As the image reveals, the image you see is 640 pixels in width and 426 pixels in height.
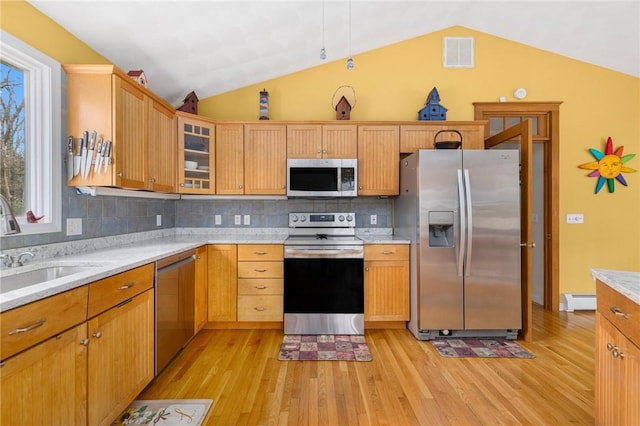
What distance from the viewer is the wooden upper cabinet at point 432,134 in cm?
330

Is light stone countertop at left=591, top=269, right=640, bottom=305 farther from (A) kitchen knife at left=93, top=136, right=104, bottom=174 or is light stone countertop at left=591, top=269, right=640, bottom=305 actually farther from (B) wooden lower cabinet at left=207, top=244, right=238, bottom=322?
(A) kitchen knife at left=93, top=136, right=104, bottom=174

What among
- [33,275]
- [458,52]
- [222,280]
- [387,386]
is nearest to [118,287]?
[33,275]

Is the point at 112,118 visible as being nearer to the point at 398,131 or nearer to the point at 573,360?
the point at 398,131

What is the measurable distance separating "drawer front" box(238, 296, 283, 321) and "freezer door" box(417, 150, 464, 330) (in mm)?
1360

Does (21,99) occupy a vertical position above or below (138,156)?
above

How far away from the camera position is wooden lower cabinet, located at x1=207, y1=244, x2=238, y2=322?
3.00 m

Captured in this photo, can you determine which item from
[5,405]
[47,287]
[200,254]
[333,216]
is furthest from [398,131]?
[5,405]

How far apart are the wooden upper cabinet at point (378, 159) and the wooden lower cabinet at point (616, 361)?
203 cm

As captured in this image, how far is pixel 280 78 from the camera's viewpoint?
3572mm

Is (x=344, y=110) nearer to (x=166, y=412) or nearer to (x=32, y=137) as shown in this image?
(x=32, y=137)

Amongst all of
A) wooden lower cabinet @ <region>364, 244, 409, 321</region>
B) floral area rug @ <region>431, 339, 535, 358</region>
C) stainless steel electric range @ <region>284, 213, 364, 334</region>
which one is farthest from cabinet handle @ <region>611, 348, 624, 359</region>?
stainless steel electric range @ <region>284, 213, 364, 334</region>

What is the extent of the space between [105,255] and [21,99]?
1087 millimetres

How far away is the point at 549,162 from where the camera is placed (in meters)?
3.63

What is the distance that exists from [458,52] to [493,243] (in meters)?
2.35
